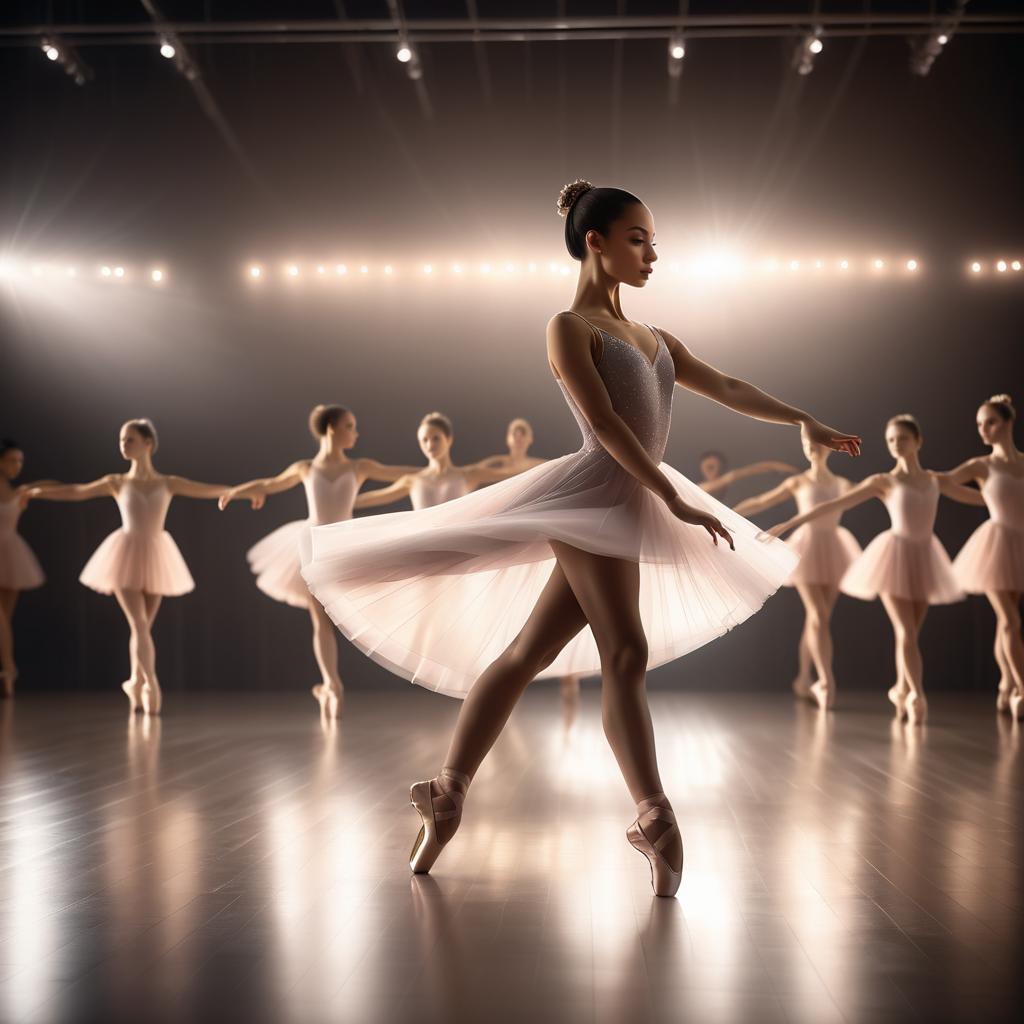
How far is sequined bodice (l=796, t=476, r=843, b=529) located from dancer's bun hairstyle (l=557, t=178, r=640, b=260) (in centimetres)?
461

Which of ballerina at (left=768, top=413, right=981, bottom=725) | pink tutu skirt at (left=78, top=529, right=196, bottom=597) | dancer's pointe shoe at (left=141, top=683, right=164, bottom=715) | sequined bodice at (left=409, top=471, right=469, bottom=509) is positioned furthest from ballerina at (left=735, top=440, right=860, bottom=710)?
dancer's pointe shoe at (left=141, top=683, right=164, bottom=715)

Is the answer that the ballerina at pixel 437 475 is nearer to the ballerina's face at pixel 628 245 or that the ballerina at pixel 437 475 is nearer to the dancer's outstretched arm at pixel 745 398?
the dancer's outstretched arm at pixel 745 398

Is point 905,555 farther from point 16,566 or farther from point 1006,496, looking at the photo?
point 16,566

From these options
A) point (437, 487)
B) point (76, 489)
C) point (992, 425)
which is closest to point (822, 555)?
point (992, 425)

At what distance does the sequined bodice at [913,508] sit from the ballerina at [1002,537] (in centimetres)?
18

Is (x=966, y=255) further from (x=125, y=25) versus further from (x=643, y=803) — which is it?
(x=643, y=803)

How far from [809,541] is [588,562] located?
188 inches

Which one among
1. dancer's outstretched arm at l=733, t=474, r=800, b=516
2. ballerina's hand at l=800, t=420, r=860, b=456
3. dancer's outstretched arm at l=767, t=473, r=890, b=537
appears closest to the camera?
ballerina's hand at l=800, t=420, r=860, b=456

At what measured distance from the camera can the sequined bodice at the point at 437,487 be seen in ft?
21.7

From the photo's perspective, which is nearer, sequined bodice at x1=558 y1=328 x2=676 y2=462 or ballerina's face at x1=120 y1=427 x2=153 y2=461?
sequined bodice at x1=558 y1=328 x2=676 y2=462

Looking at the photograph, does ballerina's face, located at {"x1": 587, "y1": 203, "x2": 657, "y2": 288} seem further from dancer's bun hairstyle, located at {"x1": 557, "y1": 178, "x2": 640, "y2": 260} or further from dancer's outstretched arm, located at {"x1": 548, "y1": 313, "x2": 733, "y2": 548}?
dancer's outstretched arm, located at {"x1": 548, "y1": 313, "x2": 733, "y2": 548}

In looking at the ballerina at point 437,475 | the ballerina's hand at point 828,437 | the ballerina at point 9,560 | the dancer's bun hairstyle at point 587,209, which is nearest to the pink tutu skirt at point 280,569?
the ballerina at point 437,475

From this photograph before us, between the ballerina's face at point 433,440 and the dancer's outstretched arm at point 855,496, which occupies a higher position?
the ballerina's face at point 433,440

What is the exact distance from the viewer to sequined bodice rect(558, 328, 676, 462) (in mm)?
2473
